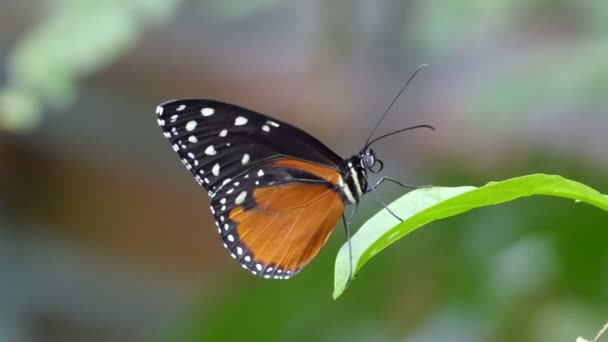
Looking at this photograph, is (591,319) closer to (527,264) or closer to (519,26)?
(527,264)

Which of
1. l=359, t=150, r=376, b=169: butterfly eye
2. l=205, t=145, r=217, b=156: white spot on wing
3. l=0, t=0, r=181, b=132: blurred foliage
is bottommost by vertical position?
l=359, t=150, r=376, b=169: butterfly eye

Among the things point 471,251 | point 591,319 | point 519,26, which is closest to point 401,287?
point 471,251

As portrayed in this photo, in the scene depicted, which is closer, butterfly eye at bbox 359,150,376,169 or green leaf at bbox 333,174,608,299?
green leaf at bbox 333,174,608,299

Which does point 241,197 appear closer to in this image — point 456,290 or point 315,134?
point 456,290

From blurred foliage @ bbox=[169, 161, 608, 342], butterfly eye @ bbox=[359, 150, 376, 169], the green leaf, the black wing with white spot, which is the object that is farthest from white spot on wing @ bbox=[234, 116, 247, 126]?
blurred foliage @ bbox=[169, 161, 608, 342]

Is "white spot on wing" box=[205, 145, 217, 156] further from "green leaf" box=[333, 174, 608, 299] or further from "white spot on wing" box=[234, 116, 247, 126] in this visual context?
"green leaf" box=[333, 174, 608, 299]

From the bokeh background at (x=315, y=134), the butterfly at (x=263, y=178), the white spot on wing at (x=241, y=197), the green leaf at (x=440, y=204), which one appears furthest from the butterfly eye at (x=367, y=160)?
the bokeh background at (x=315, y=134)

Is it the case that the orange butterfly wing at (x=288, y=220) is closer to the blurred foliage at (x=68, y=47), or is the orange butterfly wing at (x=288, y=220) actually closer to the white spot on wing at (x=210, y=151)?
the white spot on wing at (x=210, y=151)
